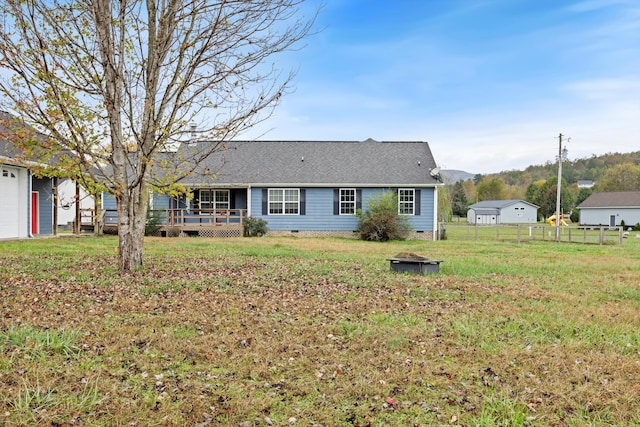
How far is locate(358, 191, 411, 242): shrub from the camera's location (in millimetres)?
21234

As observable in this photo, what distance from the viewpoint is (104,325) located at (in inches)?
211

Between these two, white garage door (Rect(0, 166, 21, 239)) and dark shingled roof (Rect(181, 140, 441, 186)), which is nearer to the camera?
white garage door (Rect(0, 166, 21, 239))

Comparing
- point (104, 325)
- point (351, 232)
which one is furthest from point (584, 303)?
point (351, 232)

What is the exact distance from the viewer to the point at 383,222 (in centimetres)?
2123

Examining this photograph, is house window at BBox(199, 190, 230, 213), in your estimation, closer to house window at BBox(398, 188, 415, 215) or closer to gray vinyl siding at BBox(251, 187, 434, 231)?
gray vinyl siding at BBox(251, 187, 434, 231)

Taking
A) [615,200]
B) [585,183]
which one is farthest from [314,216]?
[585,183]

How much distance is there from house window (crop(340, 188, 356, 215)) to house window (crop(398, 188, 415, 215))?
7.73 ft

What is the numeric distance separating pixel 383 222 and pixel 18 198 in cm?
1499

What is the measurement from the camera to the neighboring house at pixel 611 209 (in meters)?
48.5

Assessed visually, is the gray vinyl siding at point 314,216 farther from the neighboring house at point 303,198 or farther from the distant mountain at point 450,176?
the distant mountain at point 450,176

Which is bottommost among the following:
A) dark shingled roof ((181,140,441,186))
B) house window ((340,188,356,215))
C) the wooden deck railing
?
the wooden deck railing

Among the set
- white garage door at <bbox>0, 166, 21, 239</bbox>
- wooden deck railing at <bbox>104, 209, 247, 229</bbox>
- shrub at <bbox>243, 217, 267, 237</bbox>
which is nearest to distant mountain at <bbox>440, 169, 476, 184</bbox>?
shrub at <bbox>243, 217, 267, 237</bbox>

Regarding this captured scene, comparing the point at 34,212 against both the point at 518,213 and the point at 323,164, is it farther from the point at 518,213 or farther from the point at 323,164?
the point at 518,213

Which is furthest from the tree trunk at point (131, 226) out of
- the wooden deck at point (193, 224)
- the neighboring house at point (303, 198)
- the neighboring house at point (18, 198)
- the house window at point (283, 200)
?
the house window at point (283, 200)
